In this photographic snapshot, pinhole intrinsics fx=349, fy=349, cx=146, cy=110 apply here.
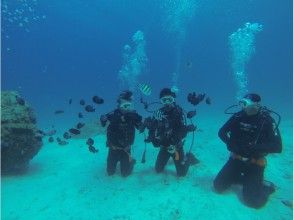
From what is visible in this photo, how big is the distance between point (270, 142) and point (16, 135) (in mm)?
6284

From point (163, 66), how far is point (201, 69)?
13349 mm

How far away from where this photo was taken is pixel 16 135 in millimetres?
9148

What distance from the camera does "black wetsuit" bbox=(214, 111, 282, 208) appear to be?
708cm

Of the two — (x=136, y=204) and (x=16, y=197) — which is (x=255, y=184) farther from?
(x=16, y=197)

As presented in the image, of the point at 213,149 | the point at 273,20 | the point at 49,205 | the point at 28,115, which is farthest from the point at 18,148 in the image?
the point at 273,20

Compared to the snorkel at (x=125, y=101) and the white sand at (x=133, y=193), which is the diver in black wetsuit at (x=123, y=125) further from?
the white sand at (x=133, y=193)

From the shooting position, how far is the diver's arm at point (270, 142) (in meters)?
6.94

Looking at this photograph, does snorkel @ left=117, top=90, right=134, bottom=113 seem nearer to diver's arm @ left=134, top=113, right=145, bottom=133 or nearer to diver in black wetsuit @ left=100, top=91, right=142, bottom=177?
diver in black wetsuit @ left=100, top=91, right=142, bottom=177

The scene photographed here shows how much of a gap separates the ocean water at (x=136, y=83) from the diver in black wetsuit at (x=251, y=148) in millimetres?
288

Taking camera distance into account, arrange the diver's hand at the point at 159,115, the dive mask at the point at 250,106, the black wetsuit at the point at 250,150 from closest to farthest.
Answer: the black wetsuit at the point at 250,150 < the dive mask at the point at 250,106 < the diver's hand at the point at 159,115

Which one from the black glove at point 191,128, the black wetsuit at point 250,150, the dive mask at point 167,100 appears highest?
the dive mask at point 167,100

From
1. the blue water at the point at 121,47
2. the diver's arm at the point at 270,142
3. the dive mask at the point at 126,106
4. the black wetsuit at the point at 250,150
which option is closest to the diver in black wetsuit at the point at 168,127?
the dive mask at the point at 126,106

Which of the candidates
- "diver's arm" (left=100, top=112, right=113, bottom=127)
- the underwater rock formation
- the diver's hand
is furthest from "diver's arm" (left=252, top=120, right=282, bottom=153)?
the underwater rock formation

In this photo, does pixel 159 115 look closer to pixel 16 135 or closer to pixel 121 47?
Answer: pixel 16 135
